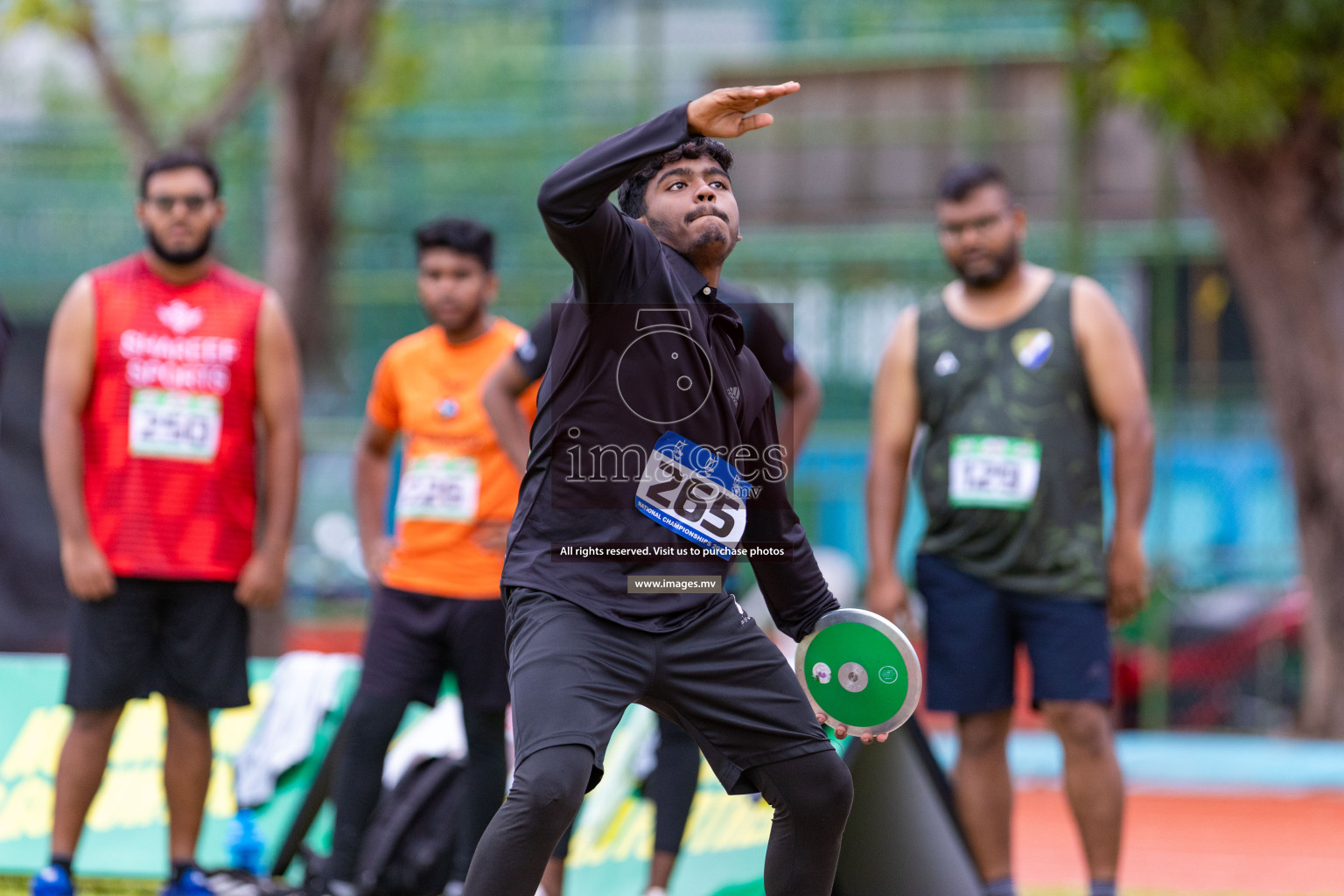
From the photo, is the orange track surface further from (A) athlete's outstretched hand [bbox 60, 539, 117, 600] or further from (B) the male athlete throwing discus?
(A) athlete's outstretched hand [bbox 60, 539, 117, 600]

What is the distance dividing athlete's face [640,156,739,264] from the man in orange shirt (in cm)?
188

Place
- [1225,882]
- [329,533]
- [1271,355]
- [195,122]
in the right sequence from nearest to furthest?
[1225,882], [195,122], [1271,355], [329,533]

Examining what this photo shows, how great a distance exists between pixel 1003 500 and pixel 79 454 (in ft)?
9.65

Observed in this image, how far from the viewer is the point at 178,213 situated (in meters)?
5.08

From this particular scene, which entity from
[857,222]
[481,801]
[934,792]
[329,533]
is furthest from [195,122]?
[934,792]

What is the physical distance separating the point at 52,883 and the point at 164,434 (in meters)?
1.42

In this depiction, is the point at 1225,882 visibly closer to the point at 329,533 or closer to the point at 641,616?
the point at 641,616

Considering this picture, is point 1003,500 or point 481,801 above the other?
point 1003,500

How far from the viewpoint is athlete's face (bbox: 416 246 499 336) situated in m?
5.28

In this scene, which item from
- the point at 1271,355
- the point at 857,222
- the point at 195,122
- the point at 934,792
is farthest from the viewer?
the point at 857,222

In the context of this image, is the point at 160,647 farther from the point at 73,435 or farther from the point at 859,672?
the point at 859,672

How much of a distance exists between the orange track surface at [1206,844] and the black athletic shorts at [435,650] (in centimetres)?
264

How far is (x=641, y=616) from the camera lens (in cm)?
321

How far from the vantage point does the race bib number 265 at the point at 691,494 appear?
3.26 m
